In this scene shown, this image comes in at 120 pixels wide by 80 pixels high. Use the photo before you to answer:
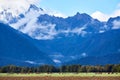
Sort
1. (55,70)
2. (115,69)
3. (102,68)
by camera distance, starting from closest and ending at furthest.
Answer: (115,69)
(102,68)
(55,70)

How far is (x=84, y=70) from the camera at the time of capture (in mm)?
145500

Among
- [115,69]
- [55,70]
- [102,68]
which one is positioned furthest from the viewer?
[55,70]

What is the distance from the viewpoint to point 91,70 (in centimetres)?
14400

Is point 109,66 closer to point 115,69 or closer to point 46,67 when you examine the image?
point 115,69

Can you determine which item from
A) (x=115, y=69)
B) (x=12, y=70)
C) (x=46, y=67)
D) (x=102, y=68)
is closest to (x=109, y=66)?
(x=102, y=68)

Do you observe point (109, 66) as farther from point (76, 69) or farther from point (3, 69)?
point (3, 69)

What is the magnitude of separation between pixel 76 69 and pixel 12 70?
24176mm

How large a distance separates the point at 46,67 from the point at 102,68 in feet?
76.2

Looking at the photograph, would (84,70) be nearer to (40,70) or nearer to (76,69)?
(76,69)

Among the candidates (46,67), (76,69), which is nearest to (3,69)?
(46,67)

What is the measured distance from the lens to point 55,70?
153875 millimetres

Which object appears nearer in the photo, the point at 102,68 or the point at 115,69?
the point at 115,69

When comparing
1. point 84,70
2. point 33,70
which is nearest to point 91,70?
point 84,70

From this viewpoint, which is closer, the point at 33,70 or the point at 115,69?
the point at 115,69
